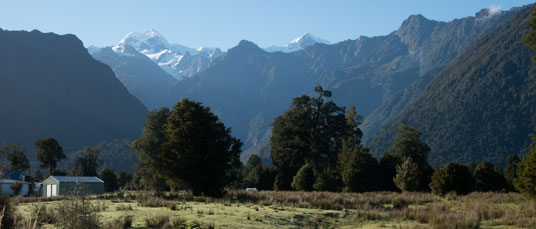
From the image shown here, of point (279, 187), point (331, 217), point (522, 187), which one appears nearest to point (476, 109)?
point (279, 187)

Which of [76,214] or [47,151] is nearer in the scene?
[76,214]

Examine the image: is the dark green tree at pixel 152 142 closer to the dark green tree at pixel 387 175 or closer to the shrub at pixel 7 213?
the dark green tree at pixel 387 175

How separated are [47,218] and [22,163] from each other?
90301mm

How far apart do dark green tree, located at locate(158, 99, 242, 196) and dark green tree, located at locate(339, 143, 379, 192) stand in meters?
23.1

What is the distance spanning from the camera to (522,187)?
29062mm

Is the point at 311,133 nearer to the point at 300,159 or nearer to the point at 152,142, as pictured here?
the point at 300,159

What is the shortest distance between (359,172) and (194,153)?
26135mm

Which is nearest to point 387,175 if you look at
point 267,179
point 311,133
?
point 311,133

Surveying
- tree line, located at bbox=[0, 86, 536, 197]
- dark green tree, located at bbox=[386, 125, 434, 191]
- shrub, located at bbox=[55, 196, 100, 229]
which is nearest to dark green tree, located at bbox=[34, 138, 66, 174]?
tree line, located at bbox=[0, 86, 536, 197]

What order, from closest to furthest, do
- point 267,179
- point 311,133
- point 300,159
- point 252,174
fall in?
1. point 311,133
2. point 300,159
3. point 267,179
4. point 252,174

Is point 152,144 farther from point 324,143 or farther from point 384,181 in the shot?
point 384,181

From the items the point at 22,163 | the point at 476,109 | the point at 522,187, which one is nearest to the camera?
the point at 522,187

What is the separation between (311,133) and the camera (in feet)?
210

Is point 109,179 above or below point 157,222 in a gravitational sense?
above
